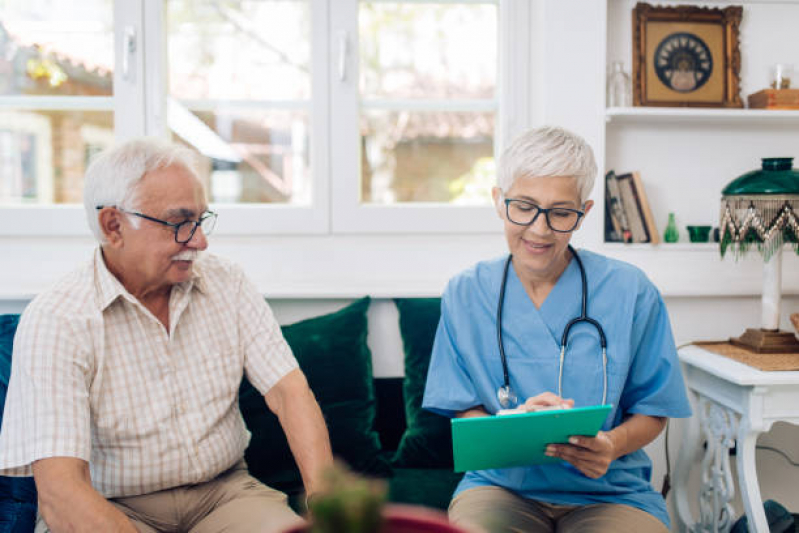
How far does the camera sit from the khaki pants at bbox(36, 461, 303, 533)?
1.31m

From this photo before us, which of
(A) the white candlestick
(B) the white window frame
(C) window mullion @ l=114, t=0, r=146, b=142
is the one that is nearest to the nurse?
(A) the white candlestick

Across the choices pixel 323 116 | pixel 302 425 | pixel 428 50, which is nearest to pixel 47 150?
pixel 323 116

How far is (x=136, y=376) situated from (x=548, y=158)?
0.95 meters

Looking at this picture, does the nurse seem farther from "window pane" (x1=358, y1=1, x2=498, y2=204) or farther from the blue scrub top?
"window pane" (x1=358, y1=1, x2=498, y2=204)

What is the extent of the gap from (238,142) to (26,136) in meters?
0.71

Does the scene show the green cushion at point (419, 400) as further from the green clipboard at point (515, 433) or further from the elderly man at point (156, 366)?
the green clipboard at point (515, 433)

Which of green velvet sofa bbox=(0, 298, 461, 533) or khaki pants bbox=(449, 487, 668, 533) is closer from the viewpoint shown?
khaki pants bbox=(449, 487, 668, 533)

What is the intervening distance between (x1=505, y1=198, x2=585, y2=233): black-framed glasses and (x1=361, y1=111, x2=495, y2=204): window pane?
3.03 feet

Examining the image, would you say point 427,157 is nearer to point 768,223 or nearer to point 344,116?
point 344,116

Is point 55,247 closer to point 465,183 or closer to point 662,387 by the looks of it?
point 465,183

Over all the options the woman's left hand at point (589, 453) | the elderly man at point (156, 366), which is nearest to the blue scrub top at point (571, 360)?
the woman's left hand at point (589, 453)

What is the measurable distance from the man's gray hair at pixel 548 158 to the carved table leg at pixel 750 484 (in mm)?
827

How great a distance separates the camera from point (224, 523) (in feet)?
4.36

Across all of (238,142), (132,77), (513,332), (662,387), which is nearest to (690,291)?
(662,387)
